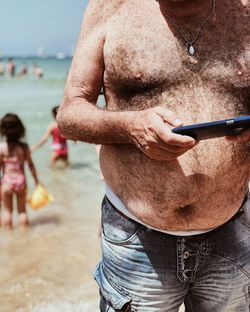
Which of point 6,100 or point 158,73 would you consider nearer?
point 158,73

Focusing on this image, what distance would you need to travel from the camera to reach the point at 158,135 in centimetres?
135

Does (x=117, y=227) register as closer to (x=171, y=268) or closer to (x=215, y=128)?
(x=171, y=268)

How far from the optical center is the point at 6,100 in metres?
19.8

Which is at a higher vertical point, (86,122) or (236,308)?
(86,122)

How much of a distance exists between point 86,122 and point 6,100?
1882 centimetres

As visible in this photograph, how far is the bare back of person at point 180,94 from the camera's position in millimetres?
1569

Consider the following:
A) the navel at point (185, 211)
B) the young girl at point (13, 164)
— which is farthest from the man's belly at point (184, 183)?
the young girl at point (13, 164)

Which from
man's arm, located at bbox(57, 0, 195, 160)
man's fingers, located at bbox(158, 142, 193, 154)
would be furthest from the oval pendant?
man's fingers, located at bbox(158, 142, 193, 154)

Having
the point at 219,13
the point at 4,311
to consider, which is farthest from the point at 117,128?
the point at 4,311

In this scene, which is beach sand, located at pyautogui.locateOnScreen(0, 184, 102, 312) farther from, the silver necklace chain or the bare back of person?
the silver necklace chain

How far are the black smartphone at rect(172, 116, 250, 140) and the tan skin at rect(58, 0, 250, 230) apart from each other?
18cm

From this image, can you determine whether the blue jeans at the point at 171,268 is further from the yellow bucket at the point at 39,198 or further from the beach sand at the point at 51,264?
the yellow bucket at the point at 39,198

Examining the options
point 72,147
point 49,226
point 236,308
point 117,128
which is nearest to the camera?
point 117,128

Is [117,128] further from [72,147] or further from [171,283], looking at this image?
[72,147]
